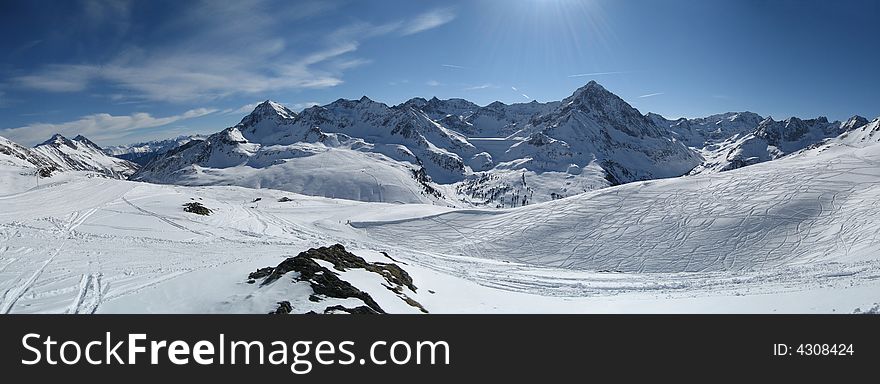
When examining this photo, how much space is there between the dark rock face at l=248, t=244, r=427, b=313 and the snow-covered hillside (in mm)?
133

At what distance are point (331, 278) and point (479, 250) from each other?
31.3 metres

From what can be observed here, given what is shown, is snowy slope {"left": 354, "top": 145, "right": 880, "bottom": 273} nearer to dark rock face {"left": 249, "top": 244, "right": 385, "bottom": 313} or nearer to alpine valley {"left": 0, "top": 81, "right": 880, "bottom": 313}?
alpine valley {"left": 0, "top": 81, "right": 880, "bottom": 313}

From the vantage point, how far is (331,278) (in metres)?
17.7

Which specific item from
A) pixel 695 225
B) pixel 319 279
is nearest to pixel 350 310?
pixel 319 279

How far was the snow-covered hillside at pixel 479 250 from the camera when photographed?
56.6ft

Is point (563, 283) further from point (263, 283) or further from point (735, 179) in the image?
point (735, 179)

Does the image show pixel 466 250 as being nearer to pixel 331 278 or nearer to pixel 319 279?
pixel 331 278

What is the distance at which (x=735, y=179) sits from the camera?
186 feet

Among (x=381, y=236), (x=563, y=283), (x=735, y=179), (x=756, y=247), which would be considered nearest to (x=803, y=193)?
(x=735, y=179)

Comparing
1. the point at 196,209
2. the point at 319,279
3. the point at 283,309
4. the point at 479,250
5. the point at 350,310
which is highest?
the point at 196,209

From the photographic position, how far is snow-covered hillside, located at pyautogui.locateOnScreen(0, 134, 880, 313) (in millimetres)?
17250

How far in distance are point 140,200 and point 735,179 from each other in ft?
277

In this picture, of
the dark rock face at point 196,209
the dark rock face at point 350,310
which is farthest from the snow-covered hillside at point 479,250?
the dark rock face at point 196,209

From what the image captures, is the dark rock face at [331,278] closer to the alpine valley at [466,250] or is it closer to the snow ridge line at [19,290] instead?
the alpine valley at [466,250]
